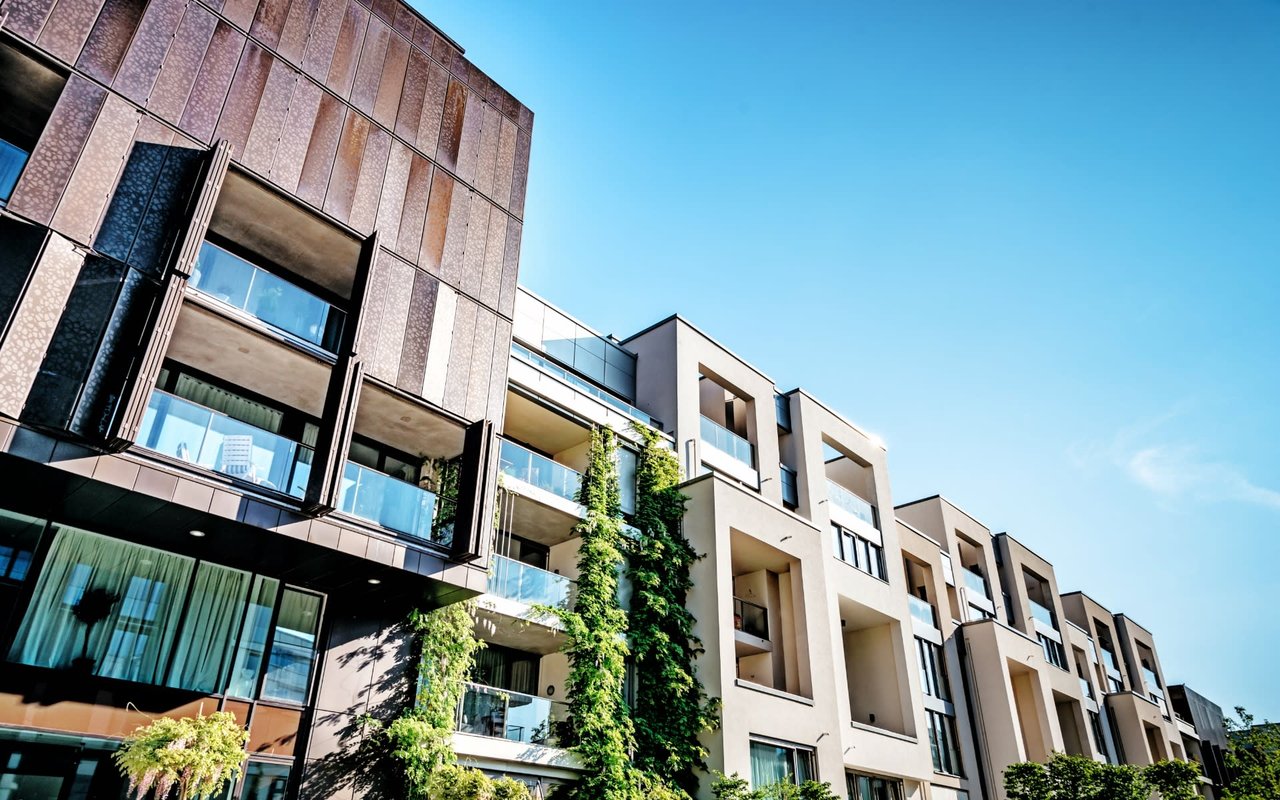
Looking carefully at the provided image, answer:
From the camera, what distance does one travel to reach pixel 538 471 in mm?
19578

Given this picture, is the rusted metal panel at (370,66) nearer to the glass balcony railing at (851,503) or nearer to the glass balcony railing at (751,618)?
the glass balcony railing at (751,618)

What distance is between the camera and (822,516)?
2786 cm

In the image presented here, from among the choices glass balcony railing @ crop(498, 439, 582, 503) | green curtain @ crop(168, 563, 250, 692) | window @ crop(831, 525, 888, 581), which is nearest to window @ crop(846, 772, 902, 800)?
window @ crop(831, 525, 888, 581)

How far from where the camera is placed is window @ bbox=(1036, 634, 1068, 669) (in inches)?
1473

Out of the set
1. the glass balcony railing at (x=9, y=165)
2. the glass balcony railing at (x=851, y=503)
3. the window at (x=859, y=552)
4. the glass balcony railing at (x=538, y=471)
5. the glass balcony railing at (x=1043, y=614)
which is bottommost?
the glass balcony railing at (x=538, y=471)

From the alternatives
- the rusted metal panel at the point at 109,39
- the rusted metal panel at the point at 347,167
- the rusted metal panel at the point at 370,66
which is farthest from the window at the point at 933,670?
the rusted metal panel at the point at 109,39

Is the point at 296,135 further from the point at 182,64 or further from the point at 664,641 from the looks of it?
the point at 664,641

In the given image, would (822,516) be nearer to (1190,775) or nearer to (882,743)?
(882,743)

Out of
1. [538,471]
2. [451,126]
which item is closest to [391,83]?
[451,126]

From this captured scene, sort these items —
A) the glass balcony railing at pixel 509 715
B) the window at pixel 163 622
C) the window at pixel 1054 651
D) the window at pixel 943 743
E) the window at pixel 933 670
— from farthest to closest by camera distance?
the window at pixel 1054 651, the window at pixel 933 670, the window at pixel 943 743, the glass balcony railing at pixel 509 715, the window at pixel 163 622

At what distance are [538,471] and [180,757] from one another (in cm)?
974

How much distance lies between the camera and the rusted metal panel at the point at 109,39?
12.5 metres

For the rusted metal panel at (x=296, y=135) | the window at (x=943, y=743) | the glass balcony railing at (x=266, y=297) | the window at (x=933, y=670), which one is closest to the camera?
the glass balcony railing at (x=266, y=297)

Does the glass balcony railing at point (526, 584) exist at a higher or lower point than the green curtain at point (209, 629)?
higher
